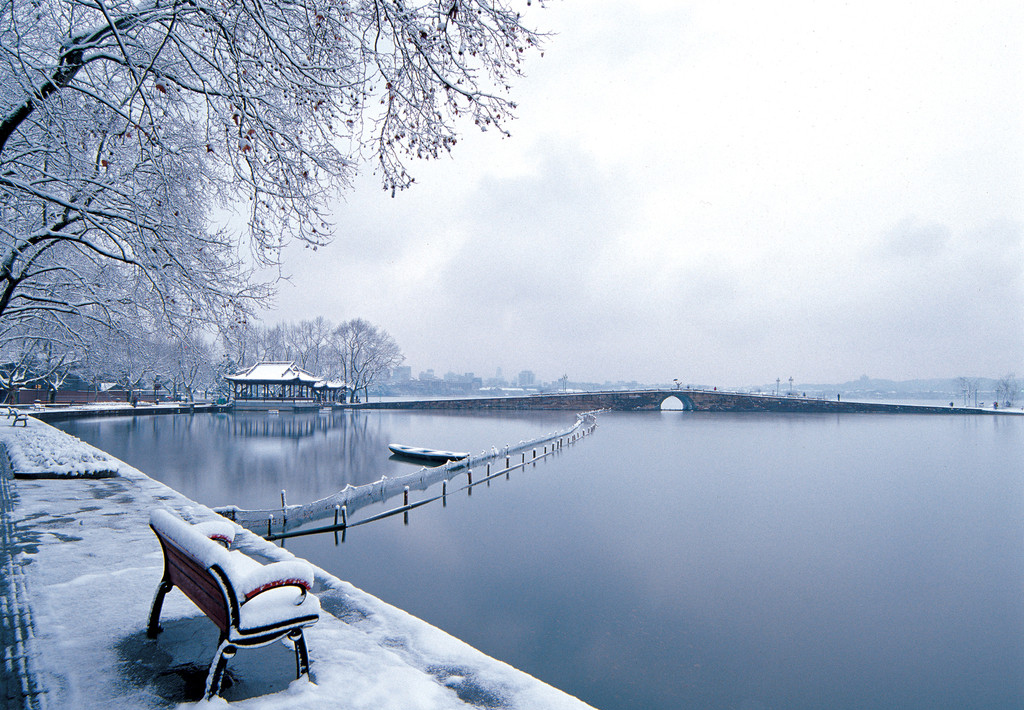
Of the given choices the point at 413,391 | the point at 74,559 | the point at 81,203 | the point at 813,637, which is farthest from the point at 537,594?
the point at 413,391

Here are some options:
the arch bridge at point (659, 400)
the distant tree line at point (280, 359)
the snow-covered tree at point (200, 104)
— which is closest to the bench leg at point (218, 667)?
the snow-covered tree at point (200, 104)

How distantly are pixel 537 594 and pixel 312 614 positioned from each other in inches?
385

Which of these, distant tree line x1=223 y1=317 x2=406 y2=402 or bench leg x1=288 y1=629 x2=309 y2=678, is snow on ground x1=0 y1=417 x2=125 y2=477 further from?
distant tree line x1=223 y1=317 x2=406 y2=402

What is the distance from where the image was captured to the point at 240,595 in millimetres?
3309

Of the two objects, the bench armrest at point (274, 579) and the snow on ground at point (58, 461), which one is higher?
the bench armrest at point (274, 579)

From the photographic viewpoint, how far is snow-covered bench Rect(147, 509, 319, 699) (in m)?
3.33

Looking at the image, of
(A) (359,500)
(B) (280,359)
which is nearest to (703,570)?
(A) (359,500)

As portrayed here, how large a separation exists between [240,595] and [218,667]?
609 millimetres

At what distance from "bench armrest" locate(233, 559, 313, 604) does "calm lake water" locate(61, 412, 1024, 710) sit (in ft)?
21.4

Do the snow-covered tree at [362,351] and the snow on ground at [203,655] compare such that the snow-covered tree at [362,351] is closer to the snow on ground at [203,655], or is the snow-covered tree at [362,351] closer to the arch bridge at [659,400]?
the arch bridge at [659,400]

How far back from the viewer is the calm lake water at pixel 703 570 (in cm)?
934

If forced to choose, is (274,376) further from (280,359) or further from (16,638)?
(16,638)

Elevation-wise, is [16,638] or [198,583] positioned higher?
[198,583]

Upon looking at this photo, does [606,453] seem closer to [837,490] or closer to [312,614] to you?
[837,490]
